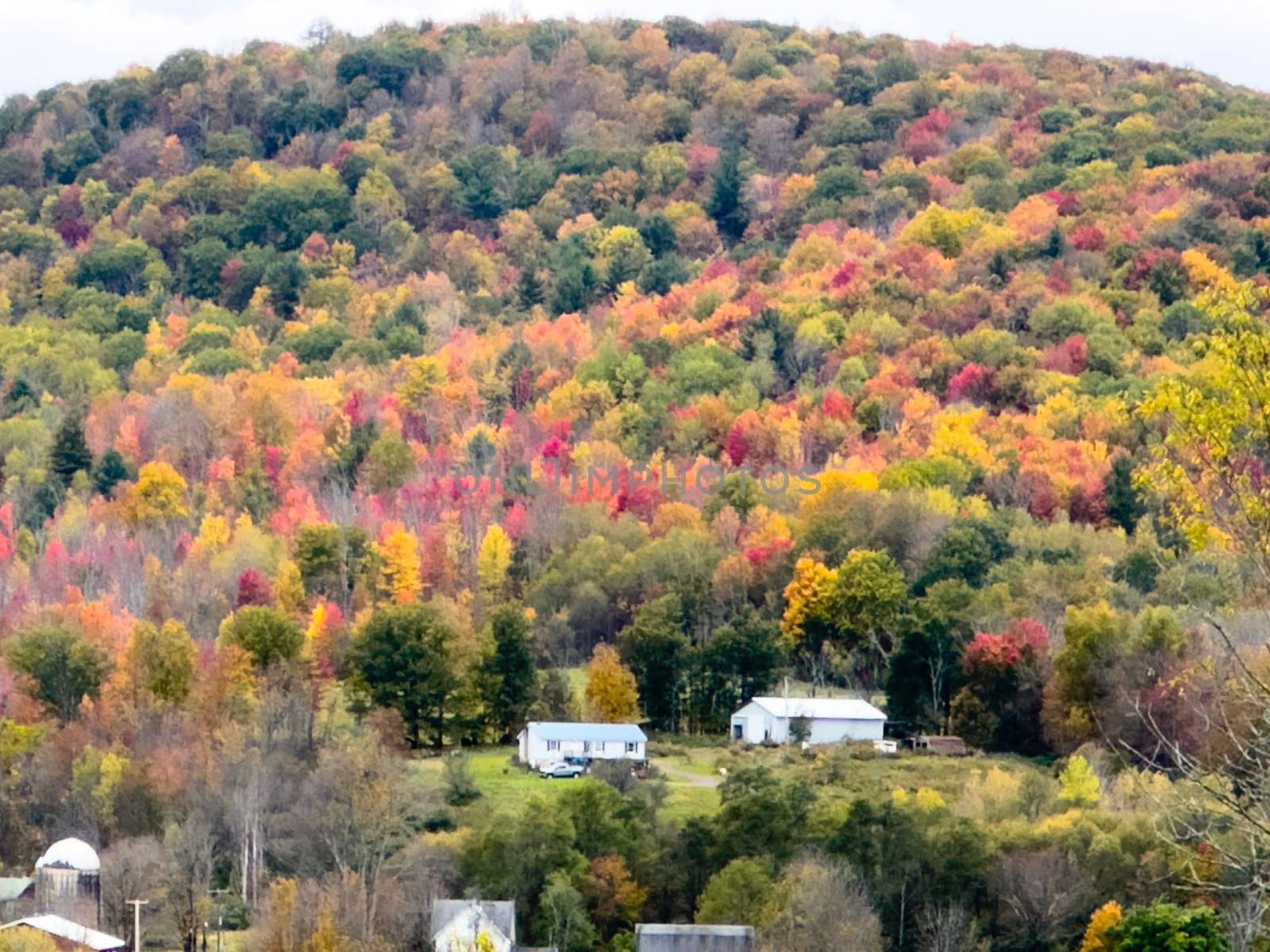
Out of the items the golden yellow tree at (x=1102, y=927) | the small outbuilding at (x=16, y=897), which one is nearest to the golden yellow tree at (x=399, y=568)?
the small outbuilding at (x=16, y=897)

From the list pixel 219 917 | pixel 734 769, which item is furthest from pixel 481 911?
pixel 734 769

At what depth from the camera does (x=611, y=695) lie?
47344 mm

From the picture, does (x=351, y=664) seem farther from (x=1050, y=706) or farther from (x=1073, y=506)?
(x=1073, y=506)

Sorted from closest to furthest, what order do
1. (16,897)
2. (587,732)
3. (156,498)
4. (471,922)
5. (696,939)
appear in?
(696,939), (471,922), (16,897), (587,732), (156,498)

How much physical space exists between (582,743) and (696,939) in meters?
9.19

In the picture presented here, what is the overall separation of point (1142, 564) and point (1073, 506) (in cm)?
883

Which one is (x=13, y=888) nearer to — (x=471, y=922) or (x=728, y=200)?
(x=471, y=922)

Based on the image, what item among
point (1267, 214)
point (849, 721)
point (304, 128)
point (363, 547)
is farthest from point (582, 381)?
point (304, 128)

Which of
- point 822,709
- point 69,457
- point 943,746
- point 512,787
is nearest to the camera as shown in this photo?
point 512,787

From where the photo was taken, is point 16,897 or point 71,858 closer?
point 71,858

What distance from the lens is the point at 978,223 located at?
8912cm

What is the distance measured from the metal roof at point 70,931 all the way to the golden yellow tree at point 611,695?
12877 millimetres

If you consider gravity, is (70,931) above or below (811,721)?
below

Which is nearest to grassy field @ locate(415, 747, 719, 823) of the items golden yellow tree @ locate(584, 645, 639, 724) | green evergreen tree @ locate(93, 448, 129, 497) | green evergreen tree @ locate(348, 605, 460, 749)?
green evergreen tree @ locate(348, 605, 460, 749)
